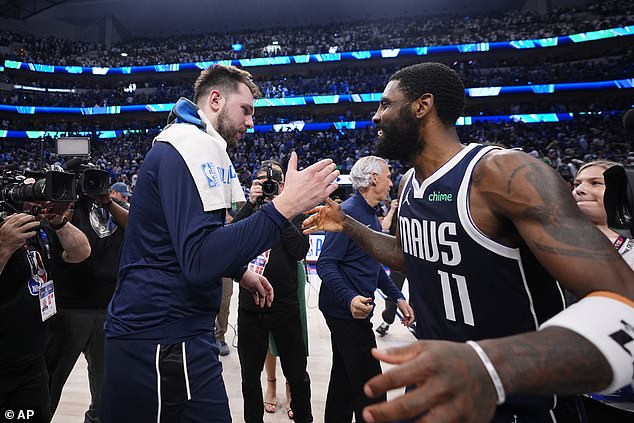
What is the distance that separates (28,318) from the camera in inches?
79.2

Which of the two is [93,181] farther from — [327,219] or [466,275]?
[466,275]

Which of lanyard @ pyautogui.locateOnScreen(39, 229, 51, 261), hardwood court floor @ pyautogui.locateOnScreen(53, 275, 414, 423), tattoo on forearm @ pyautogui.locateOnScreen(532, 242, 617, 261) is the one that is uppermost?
lanyard @ pyautogui.locateOnScreen(39, 229, 51, 261)

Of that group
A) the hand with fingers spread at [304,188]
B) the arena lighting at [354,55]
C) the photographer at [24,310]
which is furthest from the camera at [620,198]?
the arena lighting at [354,55]

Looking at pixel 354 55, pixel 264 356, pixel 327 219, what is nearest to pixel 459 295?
pixel 327 219

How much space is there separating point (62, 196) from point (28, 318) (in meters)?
0.76

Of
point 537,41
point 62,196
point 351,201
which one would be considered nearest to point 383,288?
point 351,201

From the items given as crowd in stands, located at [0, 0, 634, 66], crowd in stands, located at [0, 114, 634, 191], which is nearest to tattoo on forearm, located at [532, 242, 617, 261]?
crowd in stands, located at [0, 114, 634, 191]

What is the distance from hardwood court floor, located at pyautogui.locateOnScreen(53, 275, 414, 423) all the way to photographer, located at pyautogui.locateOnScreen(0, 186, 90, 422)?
1.25 m

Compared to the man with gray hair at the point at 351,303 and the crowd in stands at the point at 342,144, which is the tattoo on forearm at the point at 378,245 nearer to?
the man with gray hair at the point at 351,303

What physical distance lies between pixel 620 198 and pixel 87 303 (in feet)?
10.2

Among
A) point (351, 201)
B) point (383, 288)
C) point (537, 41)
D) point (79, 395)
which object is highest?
point (537, 41)

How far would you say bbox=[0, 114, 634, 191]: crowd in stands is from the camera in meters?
19.0

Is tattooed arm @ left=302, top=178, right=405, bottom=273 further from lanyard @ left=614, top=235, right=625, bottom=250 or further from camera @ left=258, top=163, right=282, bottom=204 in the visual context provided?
lanyard @ left=614, top=235, right=625, bottom=250

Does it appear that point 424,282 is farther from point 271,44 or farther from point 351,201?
point 271,44
